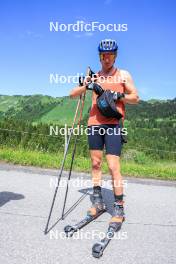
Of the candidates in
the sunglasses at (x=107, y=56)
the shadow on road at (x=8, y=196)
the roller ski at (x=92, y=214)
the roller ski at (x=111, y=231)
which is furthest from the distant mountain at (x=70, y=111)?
the roller ski at (x=111, y=231)

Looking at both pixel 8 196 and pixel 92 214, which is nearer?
pixel 92 214

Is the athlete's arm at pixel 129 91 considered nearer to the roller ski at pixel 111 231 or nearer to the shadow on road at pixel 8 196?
the roller ski at pixel 111 231

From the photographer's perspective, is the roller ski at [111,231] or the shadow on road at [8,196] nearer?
the roller ski at [111,231]

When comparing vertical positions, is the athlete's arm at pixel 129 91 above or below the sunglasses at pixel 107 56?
below

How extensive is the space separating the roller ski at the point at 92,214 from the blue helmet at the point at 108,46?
192 cm

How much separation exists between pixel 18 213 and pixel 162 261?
2.15m

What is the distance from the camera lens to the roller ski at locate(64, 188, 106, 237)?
15.7 feet

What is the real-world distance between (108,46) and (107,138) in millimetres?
A: 1180

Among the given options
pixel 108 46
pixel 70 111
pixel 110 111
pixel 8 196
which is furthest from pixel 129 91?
pixel 70 111

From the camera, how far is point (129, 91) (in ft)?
17.6

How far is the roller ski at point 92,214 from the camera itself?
4.80 m

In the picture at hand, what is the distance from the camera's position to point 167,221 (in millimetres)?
5754

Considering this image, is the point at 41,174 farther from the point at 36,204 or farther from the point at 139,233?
the point at 139,233

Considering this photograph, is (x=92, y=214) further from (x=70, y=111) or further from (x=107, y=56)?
(x=70, y=111)
